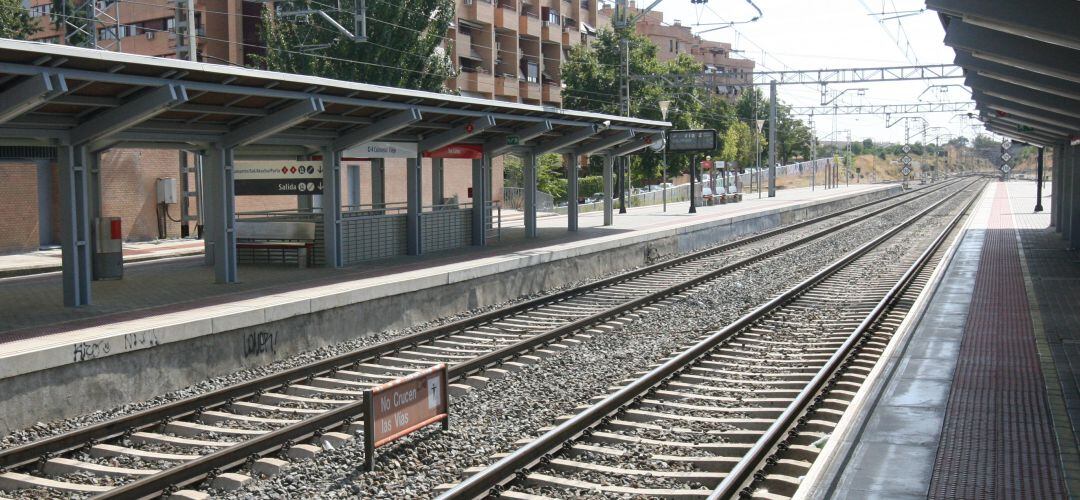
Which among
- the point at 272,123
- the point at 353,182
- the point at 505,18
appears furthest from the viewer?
the point at 505,18

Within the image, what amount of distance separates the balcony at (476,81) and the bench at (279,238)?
33.6m

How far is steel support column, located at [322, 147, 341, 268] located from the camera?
1795cm

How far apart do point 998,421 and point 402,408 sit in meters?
4.97

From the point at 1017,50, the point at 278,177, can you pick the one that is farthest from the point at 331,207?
the point at 1017,50

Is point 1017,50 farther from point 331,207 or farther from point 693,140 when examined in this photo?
point 693,140

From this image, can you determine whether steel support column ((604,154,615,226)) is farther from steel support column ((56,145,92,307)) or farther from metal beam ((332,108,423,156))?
steel support column ((56,145,92,307))

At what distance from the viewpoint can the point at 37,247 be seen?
24.6m

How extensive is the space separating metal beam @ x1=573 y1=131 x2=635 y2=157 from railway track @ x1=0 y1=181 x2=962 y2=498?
476 inches

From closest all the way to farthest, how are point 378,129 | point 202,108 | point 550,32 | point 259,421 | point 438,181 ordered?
point 259,421 → point 202,108 → point 378,129 → point 438,181 → point 550,32

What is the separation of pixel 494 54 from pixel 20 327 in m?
45.1

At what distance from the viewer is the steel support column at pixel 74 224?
12.8 meters

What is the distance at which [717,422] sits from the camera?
361 inches

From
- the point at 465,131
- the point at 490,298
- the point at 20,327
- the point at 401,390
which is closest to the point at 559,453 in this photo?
the point at 401,390

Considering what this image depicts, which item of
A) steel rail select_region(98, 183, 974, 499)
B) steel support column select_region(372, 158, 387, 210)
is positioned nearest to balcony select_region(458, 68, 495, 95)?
steel support column select_region(372, 158, 387, 210)
